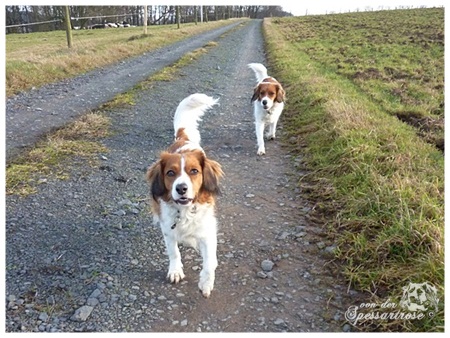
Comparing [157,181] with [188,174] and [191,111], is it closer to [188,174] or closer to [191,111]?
[188,174]

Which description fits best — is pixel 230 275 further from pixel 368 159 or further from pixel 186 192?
pixel 368 159

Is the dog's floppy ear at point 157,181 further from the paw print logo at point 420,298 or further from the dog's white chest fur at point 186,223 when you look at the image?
the paw print logo at point 420,298

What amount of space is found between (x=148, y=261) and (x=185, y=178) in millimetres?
786

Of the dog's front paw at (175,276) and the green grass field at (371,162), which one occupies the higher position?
the green grass field at (371,162)

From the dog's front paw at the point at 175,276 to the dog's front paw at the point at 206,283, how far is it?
18 centimetres

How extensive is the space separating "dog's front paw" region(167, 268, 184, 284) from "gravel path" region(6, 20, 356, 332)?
45 mm

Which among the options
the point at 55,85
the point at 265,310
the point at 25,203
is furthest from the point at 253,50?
the point at 265,310

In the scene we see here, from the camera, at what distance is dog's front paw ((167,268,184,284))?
2.82 meters

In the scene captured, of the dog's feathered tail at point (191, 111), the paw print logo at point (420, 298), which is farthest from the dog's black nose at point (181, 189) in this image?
the dog's feathered tail at point (191, 111)

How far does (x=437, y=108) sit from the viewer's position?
23.5 feet

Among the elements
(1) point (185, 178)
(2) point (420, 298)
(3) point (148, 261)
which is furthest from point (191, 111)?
(2) point (420, 298)

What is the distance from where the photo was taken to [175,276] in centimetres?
283

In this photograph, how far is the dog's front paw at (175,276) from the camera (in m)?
2.82

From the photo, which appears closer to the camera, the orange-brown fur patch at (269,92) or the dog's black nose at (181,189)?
the dog's black nose at (181,189)
